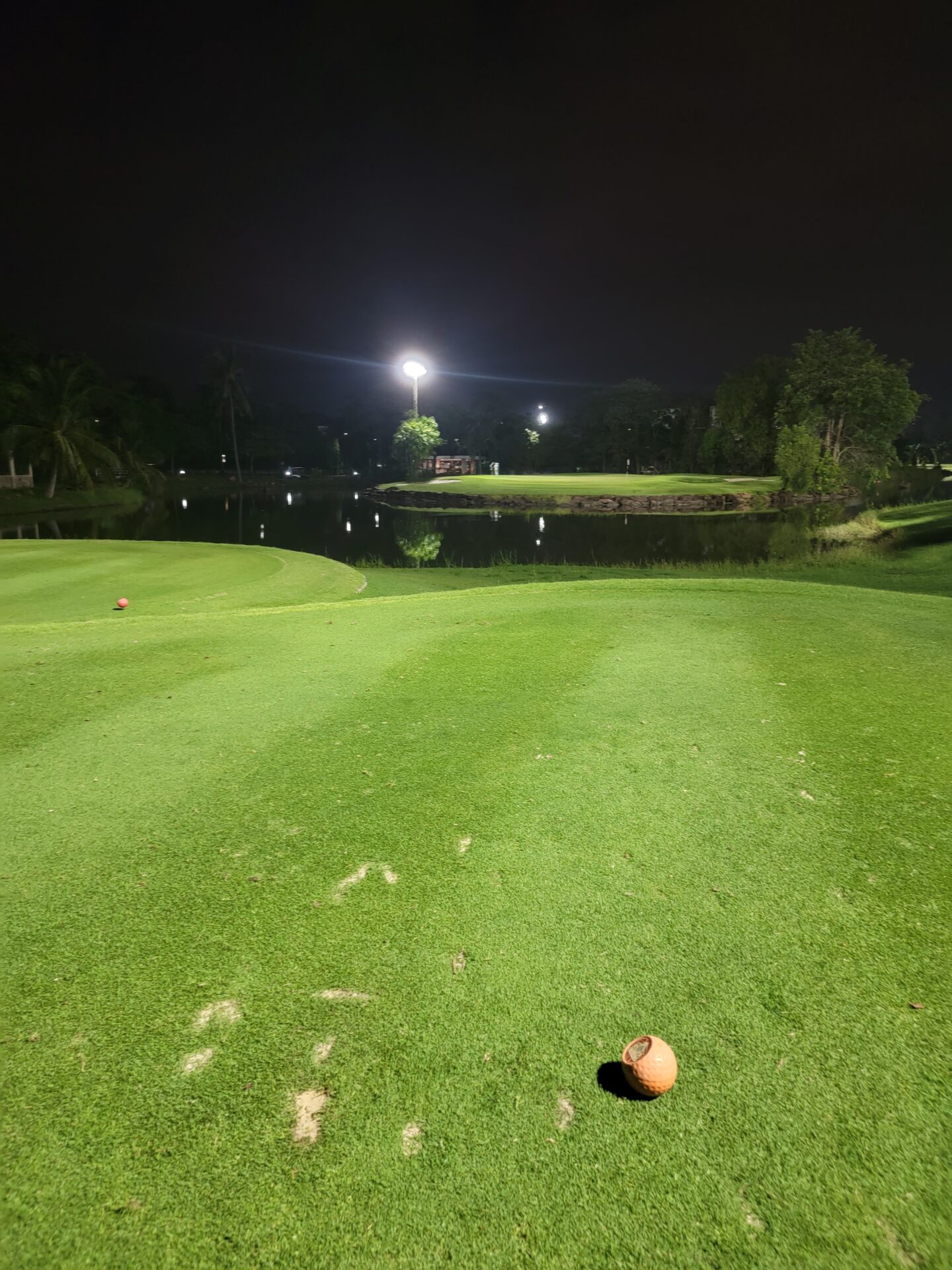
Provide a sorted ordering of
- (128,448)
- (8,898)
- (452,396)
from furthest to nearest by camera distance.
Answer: (452,396), (128,448), (8,898)

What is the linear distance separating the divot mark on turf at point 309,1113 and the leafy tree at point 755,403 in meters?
61.4

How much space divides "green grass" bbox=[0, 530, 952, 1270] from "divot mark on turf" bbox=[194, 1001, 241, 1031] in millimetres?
32

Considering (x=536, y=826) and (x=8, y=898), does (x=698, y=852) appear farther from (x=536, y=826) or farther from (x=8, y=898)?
(x=8, y=898)

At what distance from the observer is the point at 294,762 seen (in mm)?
3715

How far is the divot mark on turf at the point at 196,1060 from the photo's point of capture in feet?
6.23

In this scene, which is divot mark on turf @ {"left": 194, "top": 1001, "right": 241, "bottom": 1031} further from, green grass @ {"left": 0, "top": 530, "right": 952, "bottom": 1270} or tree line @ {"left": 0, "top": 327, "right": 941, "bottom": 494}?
tree line @ {"left": 0, "top": 327, "right": 941, "bottom": 494}

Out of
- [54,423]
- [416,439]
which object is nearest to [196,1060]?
[54,423]

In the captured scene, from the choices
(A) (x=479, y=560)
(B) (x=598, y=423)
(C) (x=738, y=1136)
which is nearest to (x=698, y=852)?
(C) (x=738, y=1136)

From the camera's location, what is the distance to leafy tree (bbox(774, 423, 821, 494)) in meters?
42.2

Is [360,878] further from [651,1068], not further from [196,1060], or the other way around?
[651,1068]

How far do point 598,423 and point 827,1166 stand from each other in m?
95.2

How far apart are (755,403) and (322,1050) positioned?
64808mm

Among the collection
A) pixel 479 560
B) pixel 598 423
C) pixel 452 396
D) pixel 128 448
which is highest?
pixel 452 396

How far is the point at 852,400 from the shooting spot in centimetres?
4341
